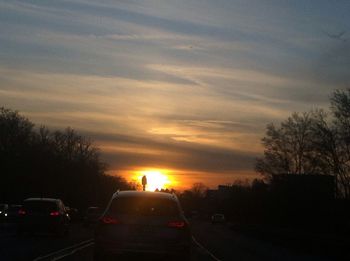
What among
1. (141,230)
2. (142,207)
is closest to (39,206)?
(142,207)

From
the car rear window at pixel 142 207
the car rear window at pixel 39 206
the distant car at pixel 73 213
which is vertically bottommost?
the car rear window at pixel 142 207

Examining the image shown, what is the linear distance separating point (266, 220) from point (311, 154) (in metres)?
23.3

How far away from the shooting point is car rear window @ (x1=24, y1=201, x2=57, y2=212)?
35438 mm

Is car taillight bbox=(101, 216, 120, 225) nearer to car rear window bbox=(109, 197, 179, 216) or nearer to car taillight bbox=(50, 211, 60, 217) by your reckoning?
car rear window bbox=(109, 197, 179, 216)

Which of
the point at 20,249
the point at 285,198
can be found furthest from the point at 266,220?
the point at 20,249

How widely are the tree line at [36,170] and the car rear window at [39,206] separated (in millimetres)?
66350

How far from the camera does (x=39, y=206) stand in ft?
117

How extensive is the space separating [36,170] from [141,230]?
316 ft

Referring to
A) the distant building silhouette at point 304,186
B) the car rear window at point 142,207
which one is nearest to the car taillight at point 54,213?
the car rear window at point 142,207

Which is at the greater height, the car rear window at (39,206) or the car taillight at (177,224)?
the car rear window at (39,206)

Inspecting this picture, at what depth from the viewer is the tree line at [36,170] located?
103875mm

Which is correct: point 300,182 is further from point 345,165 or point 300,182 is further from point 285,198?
point 345,165

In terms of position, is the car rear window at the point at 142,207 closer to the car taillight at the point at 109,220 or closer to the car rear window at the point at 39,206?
the car taillight at the point at 109,220

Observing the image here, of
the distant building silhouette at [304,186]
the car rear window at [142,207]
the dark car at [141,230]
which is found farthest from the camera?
the distant building silhouette at [304,186]
